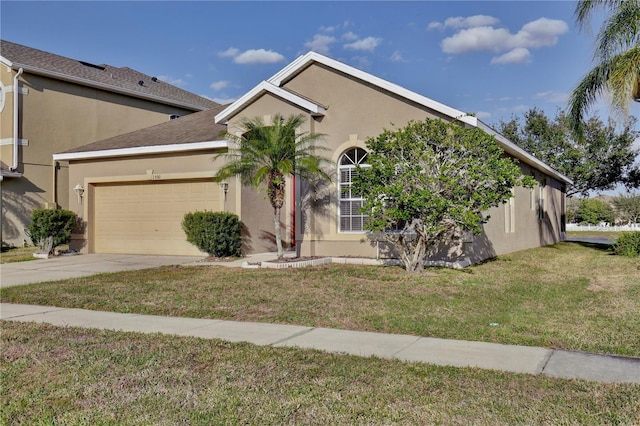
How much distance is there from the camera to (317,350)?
6109mm

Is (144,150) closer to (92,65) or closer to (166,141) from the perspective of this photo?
(166,141)

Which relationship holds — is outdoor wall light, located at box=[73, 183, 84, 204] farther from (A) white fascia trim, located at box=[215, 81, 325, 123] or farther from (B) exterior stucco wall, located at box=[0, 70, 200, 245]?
(A) white fascia trim, located at box=[215, 81, 325, 123]

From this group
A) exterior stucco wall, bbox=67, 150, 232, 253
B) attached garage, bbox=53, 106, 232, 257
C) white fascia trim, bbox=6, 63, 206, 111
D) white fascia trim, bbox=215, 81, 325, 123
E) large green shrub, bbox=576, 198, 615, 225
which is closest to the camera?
white fascia trim, bbox=215, 81, 325, 123

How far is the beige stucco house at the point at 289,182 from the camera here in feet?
46.0

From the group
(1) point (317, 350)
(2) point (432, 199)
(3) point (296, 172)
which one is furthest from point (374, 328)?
(3) point (296, 172)

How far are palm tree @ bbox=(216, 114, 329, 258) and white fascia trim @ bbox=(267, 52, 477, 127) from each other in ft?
6.38

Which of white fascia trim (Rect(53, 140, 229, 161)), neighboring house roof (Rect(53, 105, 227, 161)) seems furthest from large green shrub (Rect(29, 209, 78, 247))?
neighboring house roof (Rect(53, 105, 227, 161))

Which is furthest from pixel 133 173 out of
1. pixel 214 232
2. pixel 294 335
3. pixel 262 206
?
pixel 294 335

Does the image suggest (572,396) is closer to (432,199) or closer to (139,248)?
(432,199)

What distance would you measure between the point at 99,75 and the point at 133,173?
8.07 metres

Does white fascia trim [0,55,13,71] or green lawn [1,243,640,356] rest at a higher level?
white fascia trim [0,55,13,71]

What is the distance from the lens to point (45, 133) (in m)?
20.9

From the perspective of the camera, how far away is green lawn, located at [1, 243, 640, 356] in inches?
280

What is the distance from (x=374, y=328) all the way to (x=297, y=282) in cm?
372
